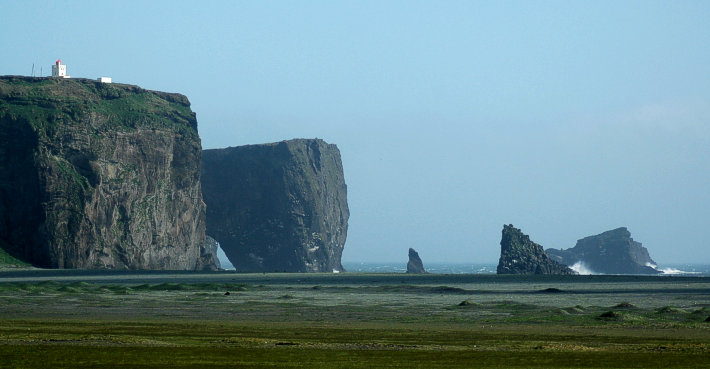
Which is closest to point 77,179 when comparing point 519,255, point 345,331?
point 519,255

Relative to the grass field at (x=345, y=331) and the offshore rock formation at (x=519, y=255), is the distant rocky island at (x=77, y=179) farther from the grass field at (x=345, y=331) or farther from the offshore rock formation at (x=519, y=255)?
the grass field at (x=345, y=331)

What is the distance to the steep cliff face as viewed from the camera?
17662cm

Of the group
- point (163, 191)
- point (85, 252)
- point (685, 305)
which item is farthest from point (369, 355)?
point (163, 191)

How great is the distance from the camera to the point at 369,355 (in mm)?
36062

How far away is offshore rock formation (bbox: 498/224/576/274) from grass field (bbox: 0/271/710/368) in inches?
3438

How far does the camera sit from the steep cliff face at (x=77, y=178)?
177m

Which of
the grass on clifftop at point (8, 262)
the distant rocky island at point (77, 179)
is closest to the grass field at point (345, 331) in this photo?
the grass on clifftop at point (8, 262)

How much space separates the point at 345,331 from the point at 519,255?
131m

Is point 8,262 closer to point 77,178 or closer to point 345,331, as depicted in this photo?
point 77,178

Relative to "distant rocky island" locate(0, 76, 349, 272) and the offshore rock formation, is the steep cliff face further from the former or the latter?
the offshore rock formation

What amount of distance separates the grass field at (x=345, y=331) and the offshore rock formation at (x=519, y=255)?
87330mm

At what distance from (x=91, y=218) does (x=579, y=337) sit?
144732mm

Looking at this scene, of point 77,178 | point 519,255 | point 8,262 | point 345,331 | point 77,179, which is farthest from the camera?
point 77,178

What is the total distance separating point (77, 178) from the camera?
180 metres
